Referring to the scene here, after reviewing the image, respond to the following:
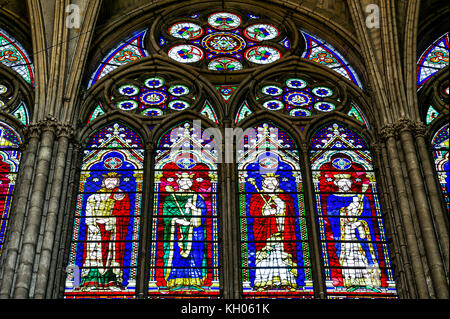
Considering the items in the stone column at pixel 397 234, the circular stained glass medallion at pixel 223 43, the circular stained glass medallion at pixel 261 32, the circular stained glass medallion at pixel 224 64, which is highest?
the circular stained glass medallion at pixel 261 32

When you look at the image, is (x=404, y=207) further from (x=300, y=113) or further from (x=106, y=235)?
(x=106, y=235)

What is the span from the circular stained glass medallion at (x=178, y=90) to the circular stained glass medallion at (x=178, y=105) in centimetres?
29

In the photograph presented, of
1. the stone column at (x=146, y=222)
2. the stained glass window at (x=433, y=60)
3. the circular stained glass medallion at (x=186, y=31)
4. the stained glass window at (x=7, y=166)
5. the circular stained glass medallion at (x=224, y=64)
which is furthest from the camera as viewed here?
the circular stained glass medallion at (x=186, y=31)

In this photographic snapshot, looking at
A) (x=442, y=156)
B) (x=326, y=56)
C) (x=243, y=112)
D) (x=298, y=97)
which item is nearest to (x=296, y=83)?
(x=298, y=97)

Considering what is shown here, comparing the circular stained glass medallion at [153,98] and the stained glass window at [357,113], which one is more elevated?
the circular stained glass medallion at [153,98]

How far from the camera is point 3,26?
736 inches

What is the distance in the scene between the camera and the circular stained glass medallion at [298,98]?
17812mm

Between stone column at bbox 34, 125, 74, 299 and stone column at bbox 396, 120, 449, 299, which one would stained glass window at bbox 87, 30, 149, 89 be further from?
stone column at bbox 396, 120, 449, 299

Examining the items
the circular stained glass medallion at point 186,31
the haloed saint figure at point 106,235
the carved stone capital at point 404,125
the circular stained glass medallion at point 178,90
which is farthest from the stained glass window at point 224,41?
the haloed saint figure at point 106,235

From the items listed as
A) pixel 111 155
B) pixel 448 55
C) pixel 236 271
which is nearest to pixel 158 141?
pixel 111 155

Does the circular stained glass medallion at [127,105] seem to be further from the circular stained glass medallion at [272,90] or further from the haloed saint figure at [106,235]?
the circular stained glass medallion at [272,90]

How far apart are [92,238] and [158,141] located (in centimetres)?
285

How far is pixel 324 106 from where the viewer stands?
17703mm

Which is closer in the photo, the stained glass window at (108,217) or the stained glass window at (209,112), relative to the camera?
the stained glass window at (108,217)
